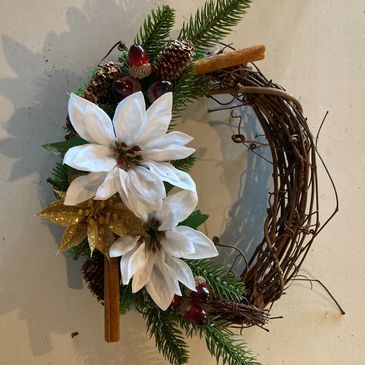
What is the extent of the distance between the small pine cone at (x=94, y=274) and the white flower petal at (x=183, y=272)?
11 centimetres

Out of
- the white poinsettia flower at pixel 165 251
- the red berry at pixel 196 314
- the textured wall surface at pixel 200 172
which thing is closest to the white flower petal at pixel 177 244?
the white poinsettia flower at pixel 165 251

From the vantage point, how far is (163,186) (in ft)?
2.15

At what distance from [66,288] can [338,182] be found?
57 centimetres

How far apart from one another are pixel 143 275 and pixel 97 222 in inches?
4.0

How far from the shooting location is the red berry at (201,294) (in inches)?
30.0

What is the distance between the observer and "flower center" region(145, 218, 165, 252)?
2.40 ft

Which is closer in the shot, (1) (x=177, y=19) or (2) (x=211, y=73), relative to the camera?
(2) (x=211, y=73)

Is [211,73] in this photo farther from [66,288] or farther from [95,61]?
[66,288]

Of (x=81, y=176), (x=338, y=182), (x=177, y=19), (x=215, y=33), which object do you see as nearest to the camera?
(x=81, y=176)

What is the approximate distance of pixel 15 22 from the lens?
789mm

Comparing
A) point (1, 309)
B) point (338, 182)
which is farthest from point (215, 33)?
point (1, 309)

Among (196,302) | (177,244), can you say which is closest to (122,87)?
(177,244)

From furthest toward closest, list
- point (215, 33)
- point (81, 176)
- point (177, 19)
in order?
point (177, 19) < point (215, 33) < point (81, 176)

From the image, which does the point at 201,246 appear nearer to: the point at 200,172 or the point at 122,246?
the point at 122,246
